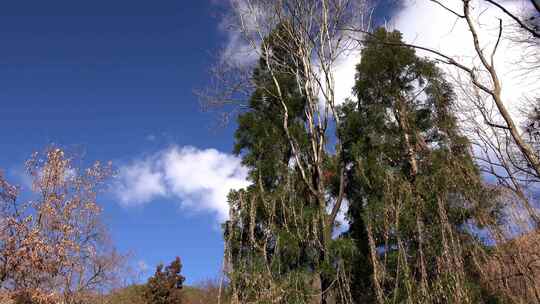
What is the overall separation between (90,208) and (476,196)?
30.0 feet

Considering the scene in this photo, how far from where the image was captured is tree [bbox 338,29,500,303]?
5.00 m

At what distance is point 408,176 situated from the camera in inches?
410

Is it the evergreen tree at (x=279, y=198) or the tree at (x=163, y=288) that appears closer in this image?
the evergreen tree at (x=279, y=198)

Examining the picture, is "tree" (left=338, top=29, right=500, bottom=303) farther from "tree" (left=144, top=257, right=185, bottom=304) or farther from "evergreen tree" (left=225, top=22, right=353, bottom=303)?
"tree" (left=144, top=257, right=185, bottom=304)

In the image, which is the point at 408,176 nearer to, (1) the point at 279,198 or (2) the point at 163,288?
(1) the point at 279,198

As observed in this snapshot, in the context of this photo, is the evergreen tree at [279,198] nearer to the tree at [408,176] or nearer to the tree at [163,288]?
the tree at [408,176]

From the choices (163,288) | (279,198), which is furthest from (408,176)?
(163,288)

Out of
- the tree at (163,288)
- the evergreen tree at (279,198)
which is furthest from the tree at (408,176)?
the tree at (163,288)

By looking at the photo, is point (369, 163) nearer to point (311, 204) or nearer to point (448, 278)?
point (311, 204)

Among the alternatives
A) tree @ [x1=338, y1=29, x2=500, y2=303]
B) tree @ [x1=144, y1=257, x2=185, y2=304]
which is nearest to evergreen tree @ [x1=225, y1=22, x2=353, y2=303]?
tree @ [x1=338, y1=29, x2=500, y2=303]

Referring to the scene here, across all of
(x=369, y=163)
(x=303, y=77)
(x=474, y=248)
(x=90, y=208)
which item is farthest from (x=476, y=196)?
(x=90, y=208)

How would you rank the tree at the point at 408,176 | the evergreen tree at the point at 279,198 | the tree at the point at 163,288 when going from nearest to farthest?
the tree at the point at 408,176 < the evergreen tree at the point at 279,198 < the tree at the point at 163,288

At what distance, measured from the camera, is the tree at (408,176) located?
16.4 ft

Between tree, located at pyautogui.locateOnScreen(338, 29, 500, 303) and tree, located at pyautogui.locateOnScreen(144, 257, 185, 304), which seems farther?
tree, located at pyautogui.locateOnScreen(144, 257, 185, 304)
